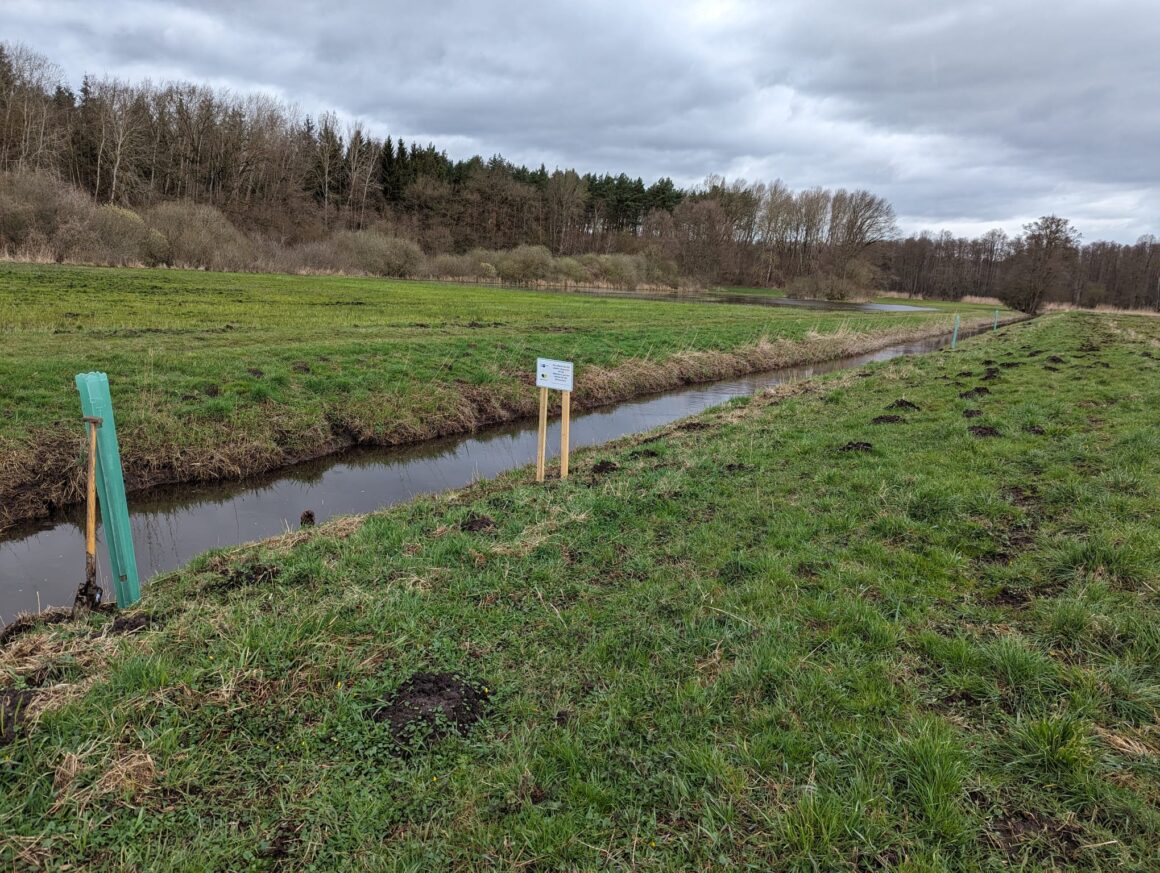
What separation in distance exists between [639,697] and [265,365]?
12.2m

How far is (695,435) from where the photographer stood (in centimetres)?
1106

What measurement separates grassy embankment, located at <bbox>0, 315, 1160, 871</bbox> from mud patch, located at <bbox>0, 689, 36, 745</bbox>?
0.03 m

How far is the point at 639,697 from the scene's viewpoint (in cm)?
362

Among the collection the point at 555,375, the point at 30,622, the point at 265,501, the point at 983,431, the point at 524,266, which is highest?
the point at 524,266

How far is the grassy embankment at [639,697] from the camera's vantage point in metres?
2.67

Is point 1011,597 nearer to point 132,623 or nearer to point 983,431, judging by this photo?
point 983,431

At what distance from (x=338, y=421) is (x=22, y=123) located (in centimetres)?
6060

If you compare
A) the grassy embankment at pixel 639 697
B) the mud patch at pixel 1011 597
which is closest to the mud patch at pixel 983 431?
the grassy embankment at pixel 639 697

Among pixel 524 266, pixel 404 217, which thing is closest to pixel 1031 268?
pixel 524 266

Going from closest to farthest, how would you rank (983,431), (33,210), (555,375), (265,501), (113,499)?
(113,499) < (555,375) < (983,431) < (265,501) < (33,210)

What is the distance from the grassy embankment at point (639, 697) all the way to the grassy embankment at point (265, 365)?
4757mm

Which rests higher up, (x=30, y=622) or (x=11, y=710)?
(x=11, y=710)

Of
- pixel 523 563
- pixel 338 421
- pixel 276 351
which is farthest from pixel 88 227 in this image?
pixel 523 563

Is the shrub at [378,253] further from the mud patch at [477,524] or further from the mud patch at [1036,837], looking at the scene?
the mud patch at [1036,837]
